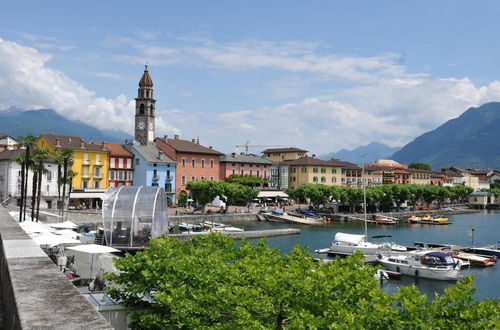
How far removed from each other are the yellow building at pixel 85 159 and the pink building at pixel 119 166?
1.22 metres

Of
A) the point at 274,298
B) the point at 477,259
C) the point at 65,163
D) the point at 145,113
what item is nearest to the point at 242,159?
the point at 145,113

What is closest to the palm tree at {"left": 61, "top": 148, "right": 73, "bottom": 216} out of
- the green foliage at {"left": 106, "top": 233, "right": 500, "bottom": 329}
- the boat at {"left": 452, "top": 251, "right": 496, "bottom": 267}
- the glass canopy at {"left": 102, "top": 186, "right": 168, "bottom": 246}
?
the glass canopy at {"left": 102, "top": 186, "right": 168, "bottom": 246}

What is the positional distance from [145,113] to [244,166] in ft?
81.3

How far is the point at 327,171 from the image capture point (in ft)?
412

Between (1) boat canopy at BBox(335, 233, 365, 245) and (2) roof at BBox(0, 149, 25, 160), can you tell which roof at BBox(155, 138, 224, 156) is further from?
(1) boat canopy at BBox(335, 233, 365, 245)

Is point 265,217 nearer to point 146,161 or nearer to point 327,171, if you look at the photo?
point 146,161

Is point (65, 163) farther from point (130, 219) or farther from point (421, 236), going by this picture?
point (421, 236)

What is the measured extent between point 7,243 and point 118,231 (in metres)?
31.9

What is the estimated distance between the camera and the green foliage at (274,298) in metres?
10.3

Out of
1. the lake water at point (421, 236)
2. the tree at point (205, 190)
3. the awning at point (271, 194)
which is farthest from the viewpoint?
the awning at point (271, 194)

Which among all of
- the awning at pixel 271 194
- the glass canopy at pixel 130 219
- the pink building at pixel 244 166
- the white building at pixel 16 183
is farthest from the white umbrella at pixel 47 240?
the pink building at pixel 244 166

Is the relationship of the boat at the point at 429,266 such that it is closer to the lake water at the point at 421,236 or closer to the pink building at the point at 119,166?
the lake water at the point at 421,236

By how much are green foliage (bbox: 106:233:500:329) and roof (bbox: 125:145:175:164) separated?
77630 mm

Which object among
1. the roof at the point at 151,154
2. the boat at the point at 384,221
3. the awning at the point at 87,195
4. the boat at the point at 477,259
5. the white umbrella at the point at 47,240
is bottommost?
the boat at the point at 477,259
